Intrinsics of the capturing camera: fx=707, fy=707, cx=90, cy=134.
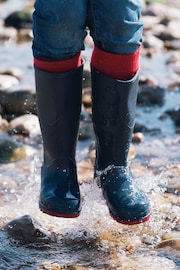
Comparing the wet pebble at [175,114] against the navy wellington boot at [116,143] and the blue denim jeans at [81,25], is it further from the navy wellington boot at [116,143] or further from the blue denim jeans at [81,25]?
the blue denim jeans at [81,25]

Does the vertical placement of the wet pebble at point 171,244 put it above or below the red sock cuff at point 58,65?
below

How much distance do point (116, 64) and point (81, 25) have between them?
0.67 ft

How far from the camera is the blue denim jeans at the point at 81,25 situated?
249cm

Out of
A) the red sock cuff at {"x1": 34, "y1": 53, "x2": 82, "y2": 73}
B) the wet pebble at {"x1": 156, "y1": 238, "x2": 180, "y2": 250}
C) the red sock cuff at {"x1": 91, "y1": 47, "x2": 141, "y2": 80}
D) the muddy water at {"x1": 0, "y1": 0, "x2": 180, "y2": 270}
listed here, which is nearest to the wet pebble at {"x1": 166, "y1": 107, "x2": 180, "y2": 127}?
the muddy water at {"x1": 0, "y1": 0, "x2": 180, "y2": 270}

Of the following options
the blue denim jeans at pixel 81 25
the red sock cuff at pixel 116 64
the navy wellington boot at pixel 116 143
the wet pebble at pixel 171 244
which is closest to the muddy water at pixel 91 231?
the wet pebble at pixel 171 244

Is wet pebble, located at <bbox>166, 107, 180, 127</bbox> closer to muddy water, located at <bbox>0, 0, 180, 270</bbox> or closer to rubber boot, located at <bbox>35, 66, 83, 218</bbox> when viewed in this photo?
muddy water, located at <bbox>0, 0, 180, 270</bbox>

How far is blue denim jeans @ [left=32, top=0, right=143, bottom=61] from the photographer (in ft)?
8.18

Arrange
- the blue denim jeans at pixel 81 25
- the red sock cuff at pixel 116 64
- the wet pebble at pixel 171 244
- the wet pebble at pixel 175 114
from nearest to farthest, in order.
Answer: the blue denim jeans at pixel 81 25, the red sock cuff at pixel 116 64, the wet pebble at pixel 171 244, the wet pebble at pixel 175 114

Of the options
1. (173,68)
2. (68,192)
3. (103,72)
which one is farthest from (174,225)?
(173,68)

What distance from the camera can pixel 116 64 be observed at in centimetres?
263

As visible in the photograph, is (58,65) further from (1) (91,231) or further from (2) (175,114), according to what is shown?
(2) (175,114)

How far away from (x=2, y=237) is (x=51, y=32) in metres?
0.88

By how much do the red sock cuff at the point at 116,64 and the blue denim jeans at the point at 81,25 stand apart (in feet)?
0.08

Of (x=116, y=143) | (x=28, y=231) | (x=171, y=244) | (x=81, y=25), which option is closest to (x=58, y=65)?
(x=81, y=25)
